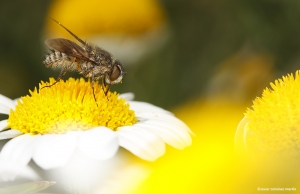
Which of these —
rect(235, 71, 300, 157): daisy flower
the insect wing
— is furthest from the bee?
rect(235, 71, 300, 157): daisy flower

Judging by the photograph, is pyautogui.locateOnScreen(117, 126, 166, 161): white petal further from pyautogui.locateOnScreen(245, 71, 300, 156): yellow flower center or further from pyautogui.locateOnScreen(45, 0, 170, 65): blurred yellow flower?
pyautogui.locateOnScreen(45, 0, 170, 65): blurred yellow flower

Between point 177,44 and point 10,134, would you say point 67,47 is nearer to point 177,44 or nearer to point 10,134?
point 10,134

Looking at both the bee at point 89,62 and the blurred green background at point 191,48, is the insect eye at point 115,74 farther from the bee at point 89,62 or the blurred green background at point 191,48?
the blurred green background at point 191,48

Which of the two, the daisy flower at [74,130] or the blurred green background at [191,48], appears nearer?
the daisy flower at [74,130]

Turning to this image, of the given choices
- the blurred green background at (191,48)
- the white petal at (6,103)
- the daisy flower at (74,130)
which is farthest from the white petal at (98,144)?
the blurred green background at (191,48)

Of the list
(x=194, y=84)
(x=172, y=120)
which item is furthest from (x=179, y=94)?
(x=172, y=120)

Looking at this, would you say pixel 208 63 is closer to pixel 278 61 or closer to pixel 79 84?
pixel 278 61
